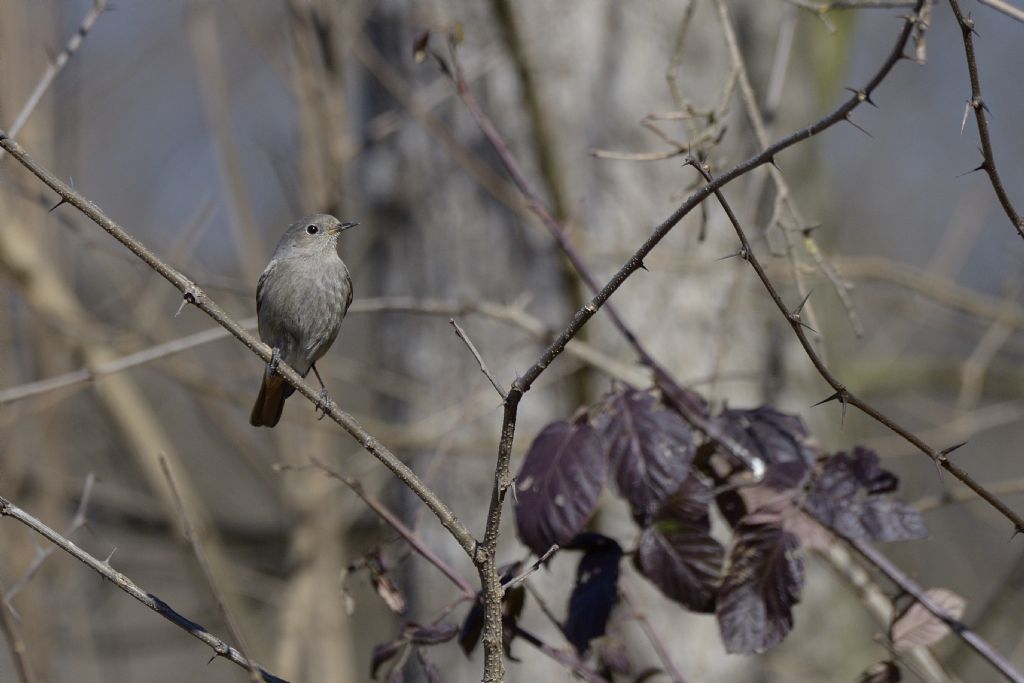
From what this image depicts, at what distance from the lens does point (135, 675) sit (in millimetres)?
10711

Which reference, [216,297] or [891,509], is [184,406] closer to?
[216,297]

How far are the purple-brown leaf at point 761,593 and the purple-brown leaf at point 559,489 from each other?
0.29m

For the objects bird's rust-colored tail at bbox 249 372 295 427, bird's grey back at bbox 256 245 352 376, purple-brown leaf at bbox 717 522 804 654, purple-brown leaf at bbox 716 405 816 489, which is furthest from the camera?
bird's grey back at bbox 256 245 352 376

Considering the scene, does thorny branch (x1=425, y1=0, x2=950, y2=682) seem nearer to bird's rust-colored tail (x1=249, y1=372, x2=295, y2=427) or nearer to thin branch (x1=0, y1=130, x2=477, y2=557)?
thin branch (x1=0, y1=130, x2=477, y2=557)

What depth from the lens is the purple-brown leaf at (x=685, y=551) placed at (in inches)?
69.9

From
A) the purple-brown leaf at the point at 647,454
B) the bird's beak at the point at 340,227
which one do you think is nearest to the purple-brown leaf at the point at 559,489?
the purple-brown leaf at the point at 647,454

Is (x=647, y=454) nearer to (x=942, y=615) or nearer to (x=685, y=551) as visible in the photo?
(x=685, y=551)

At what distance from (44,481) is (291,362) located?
151 centimetres

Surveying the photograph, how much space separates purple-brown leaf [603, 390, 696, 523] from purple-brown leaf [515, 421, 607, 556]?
5 cm

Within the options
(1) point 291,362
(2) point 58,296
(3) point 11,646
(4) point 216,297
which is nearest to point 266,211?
(4) point 216,297

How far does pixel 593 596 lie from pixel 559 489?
0.77 ft

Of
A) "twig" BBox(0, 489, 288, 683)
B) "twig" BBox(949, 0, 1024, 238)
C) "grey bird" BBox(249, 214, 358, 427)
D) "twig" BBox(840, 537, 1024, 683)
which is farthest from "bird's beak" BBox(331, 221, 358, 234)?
"twig" BBox(949, 0, 1024, 238)

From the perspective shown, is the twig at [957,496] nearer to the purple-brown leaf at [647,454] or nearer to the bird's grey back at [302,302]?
the purple-brown leaf at [647,454]

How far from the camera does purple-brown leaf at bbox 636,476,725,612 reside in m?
1.78
